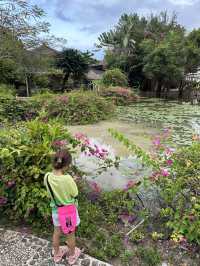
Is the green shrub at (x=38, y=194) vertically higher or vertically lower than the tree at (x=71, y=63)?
lower

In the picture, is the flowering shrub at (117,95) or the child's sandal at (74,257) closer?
the child's sandal at (74,257)

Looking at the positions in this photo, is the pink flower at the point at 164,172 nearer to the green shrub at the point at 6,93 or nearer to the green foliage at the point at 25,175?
the green foliage at the point at 25,175

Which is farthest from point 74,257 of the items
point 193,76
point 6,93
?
point 193,76

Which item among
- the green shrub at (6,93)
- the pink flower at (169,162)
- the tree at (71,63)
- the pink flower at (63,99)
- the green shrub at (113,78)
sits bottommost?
the pink flower at (169,162)

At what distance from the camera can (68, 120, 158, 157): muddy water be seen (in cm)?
610

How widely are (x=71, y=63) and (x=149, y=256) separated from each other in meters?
20.3

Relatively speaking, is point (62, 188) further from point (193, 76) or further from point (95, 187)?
point (193, 76)

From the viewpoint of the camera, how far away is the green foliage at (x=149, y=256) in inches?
90.7

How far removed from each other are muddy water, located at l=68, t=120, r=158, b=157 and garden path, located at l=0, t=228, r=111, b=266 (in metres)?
3.00

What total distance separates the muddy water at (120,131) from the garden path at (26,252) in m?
3.00

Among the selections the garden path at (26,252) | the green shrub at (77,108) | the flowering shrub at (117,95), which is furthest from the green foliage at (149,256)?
the flowering shrub at (117,95)

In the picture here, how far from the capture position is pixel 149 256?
2.34 meters

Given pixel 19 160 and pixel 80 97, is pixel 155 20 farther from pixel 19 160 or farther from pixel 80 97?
pixel 19 160

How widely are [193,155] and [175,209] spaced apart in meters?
0.56
